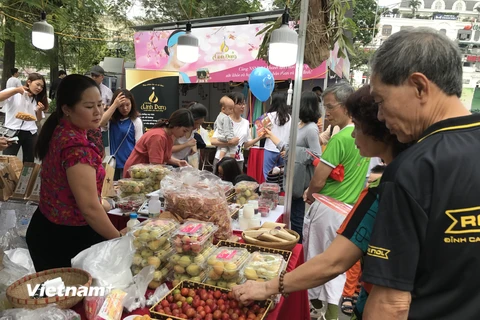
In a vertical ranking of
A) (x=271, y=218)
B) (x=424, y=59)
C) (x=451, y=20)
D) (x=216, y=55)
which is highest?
(x=451, y=20)

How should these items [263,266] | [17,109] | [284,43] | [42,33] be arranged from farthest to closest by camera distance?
[17,109], [42,33], [284,43], [263,266]

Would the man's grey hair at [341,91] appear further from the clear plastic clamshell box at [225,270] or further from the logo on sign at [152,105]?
the logo on sign at [152,105]

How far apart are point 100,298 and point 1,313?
1.13 feet

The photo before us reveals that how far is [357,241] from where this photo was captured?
3.41 ft

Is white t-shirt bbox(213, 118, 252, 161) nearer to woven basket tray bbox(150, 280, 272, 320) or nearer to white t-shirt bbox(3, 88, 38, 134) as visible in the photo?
white t-shirt bbox(3, 88, 38, 134)

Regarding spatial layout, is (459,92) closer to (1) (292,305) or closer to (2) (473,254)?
(2) (473,254)

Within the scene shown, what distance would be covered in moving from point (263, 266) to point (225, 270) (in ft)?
0.67

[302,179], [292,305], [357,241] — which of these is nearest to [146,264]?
[292,305]

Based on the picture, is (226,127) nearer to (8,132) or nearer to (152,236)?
(8,132)

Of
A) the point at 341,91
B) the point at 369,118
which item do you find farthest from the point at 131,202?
the point at 369,118

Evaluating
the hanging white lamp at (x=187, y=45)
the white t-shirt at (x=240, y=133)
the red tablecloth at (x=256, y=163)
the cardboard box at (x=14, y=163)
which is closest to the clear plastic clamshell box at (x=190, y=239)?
the cardboard box at (x=14, y=163)

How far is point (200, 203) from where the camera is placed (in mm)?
2195

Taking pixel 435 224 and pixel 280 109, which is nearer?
pixel 435 224

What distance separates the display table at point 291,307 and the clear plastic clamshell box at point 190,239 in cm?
27
